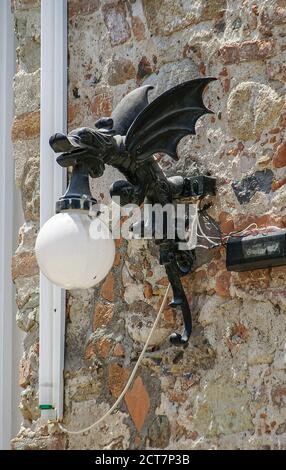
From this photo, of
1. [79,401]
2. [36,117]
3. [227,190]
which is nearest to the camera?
[227,190]

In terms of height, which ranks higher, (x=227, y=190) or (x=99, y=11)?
(x=99, y=11)

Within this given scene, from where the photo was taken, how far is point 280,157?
3531mm

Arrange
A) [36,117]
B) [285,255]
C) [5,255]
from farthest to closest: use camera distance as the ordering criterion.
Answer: [5,255], [36,117], [285,255]

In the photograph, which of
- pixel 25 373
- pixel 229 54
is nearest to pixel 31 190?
pixel 25 373

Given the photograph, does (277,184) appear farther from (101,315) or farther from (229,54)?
(101,315)

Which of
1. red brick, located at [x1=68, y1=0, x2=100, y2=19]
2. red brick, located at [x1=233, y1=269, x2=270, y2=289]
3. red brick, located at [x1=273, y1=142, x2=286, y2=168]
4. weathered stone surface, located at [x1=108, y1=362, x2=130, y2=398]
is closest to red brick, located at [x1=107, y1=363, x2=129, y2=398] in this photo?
weathered stone surface, located at [x1=108, y1=362, x2=130, y2=398]

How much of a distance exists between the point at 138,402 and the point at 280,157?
879mm

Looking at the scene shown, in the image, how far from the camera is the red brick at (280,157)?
3521 mm

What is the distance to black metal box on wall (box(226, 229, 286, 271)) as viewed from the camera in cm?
344

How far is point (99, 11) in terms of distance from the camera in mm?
4145

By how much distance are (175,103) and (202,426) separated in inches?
37.5

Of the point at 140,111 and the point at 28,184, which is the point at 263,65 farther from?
the point at 28,184

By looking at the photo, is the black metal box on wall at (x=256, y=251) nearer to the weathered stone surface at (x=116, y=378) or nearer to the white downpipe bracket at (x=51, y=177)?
the weathered stone surface at (x=116, y=378)

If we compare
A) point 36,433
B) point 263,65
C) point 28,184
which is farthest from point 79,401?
point 263,65
